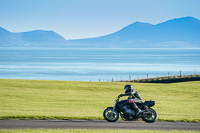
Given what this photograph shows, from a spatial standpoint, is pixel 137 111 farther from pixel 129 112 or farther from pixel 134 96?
pixel 134 96

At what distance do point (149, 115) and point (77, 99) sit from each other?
41.4 ft

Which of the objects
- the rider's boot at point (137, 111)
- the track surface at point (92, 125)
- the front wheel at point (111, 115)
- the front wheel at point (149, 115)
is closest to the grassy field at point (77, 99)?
the track surface at point (92, 125)

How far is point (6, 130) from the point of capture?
13.4 m

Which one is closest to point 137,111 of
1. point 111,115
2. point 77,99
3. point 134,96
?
point 134,96

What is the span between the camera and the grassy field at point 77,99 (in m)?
18.8

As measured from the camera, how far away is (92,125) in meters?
15.3

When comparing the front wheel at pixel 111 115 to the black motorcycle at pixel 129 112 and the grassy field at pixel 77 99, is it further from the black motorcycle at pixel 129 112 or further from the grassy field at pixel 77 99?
the grassy field at pixel 77 99

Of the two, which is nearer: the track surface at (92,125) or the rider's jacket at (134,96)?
the track surface at (92,125)

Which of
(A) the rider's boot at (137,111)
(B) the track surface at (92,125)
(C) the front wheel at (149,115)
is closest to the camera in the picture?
(B) the track surface at (92,125)

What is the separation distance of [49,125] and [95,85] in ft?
76.9

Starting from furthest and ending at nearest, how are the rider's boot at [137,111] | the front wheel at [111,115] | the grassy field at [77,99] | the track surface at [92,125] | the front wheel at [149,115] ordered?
the grassy field at [77,99] → the front wheel at [111,115] → the front wheel at [149,115] → the rider's boot at [137,111] → the track surface at [92,125]

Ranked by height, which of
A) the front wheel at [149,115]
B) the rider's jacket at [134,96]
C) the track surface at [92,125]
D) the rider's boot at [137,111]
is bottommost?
the track surface at [92,125]

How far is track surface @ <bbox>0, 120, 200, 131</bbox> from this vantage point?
14.7m

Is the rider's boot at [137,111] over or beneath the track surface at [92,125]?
over
